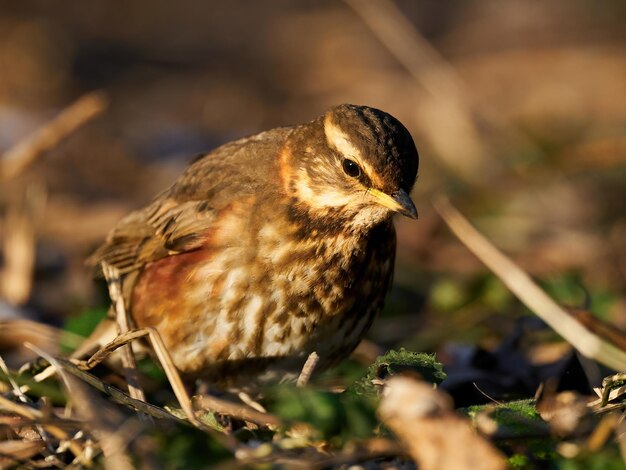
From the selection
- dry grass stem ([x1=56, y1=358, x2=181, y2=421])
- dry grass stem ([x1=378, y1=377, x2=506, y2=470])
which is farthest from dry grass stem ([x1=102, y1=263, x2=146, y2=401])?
dry grass stem ([x1=378, y1=377, x2=506, y2=470])

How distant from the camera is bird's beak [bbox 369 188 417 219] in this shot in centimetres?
515

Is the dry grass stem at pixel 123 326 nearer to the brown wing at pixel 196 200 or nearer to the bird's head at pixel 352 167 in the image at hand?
the brown wing at pixel 196 200

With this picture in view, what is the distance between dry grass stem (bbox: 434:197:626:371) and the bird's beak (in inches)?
21.7

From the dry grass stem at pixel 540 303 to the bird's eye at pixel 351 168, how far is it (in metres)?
0.66

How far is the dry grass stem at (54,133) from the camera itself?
23.8 ft

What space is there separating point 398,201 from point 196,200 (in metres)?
1.43

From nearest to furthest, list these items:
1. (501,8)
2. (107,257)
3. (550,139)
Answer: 1. (107,257)
2. (550,139)
3. (501,8)

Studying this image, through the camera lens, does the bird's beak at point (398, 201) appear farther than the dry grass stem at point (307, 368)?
Yes

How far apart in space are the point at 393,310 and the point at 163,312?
91.9 inches

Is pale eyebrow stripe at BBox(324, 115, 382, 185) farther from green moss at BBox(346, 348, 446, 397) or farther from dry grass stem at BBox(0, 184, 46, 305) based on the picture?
dry grass stem at BBox(0, 184, 46, 305)

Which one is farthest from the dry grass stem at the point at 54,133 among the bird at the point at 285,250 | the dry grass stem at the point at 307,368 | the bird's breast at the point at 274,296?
the dry grass stem at the point at 307,368

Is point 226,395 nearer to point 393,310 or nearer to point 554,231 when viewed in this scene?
point 393,310

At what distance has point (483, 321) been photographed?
23.4 ft

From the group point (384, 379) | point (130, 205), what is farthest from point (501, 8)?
point (384, 379)
